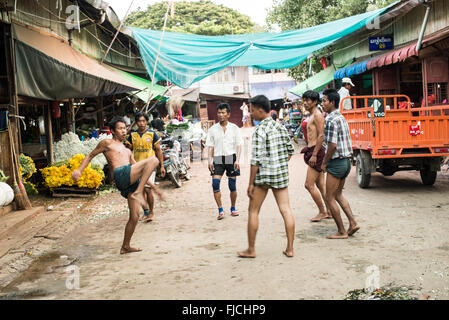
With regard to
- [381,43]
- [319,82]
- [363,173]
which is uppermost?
[381,43]

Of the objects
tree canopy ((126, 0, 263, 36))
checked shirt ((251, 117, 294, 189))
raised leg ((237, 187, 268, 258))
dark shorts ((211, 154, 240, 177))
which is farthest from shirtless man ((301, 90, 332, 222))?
tree canopy ((126, 0, 263, 36))

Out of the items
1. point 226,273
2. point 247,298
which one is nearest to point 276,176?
point 226,273

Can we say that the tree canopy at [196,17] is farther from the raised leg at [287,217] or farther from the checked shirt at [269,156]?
the raised leg at [287,217]

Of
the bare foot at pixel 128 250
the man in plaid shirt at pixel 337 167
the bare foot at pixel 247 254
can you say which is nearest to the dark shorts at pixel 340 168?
the man in plaid shirt at pixel 337 167

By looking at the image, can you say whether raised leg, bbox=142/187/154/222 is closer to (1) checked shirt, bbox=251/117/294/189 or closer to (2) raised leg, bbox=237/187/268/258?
(2) raised leg, bbox=237/187/268/258

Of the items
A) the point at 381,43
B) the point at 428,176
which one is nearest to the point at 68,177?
the point at 428,176

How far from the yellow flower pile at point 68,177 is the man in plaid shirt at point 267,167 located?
199 inches

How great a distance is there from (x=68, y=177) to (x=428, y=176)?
701 centimetres

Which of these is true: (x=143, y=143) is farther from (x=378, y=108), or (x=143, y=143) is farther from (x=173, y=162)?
(x=378, y=108)

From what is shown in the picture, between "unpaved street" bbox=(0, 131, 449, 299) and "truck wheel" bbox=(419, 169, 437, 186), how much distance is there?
56 centimetres

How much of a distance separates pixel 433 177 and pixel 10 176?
25.0ft

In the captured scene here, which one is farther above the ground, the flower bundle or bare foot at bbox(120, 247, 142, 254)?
the flower bundle

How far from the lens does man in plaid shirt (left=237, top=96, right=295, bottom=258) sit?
4.64 metres

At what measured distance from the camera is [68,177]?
877 centimetres
